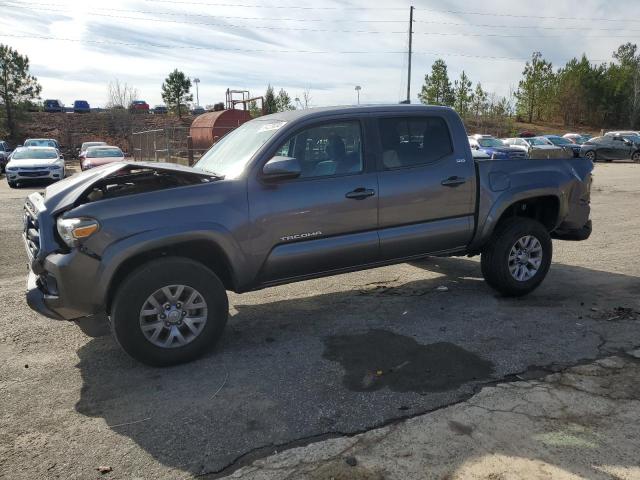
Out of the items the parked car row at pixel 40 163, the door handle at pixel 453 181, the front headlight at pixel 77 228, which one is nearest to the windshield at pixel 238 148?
the front headlight at pixel 77 228

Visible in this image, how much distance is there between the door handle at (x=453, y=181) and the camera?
489 centimetres

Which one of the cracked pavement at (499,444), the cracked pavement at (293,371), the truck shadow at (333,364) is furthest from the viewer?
the truck shadow at (333,364)

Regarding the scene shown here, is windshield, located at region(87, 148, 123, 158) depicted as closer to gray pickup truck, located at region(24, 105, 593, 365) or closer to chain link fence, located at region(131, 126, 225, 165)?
chain link fence, located at region(131, 126, 225, 165)

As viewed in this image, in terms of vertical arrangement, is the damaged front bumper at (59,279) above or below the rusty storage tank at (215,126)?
below

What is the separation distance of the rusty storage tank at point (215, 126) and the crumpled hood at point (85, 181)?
1807 cm

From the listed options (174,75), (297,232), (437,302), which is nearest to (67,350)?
(297,232)

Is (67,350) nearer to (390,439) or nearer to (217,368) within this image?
(217,368)

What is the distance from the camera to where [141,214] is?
3.72m

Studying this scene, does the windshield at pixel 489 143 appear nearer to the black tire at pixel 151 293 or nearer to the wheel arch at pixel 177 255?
the wheel arch at pixel 177 255

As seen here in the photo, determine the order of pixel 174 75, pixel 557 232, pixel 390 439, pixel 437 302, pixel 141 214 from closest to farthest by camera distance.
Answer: pixel 390 439 → pixel 141 214 → pixel 437 302 → pixel 557 232 → pixel 174 75

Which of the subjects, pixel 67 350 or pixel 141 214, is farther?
pixel 67 350

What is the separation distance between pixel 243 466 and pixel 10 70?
56.4 m

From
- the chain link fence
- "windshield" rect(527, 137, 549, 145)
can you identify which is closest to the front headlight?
the chain link fence

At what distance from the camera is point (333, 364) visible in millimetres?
3934
